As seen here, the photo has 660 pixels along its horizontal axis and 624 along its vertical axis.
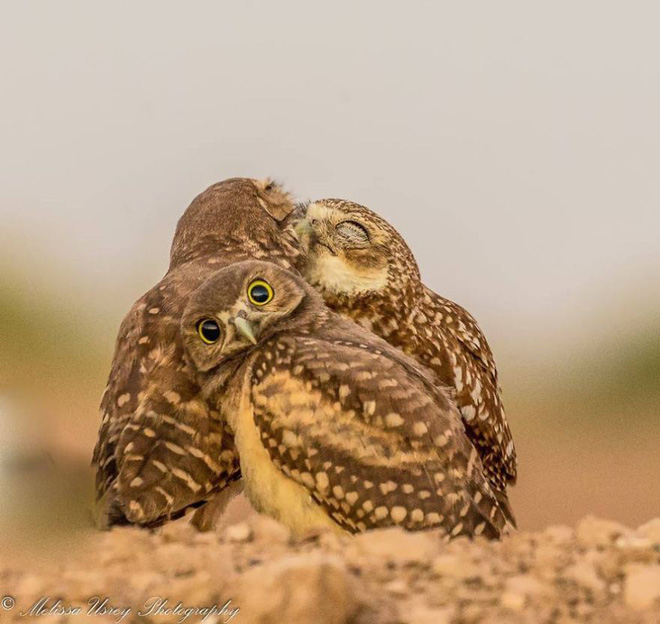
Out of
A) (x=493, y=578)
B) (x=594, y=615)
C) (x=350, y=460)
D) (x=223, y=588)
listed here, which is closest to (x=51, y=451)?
(x=350, y=460)

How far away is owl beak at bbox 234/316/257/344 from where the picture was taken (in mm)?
4805

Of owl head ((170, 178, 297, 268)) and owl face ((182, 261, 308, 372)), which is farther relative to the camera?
owl head ((170, 178, 297, 268))

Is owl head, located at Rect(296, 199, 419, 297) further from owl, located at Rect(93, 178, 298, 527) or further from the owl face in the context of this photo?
the owl face

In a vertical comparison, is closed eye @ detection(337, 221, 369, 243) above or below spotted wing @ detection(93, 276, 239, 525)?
above

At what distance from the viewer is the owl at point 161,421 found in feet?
15.6

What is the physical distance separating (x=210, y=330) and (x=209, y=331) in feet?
0.03

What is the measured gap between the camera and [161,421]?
4871 millimetres

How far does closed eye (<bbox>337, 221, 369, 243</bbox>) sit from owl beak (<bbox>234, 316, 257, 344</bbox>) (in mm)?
1326

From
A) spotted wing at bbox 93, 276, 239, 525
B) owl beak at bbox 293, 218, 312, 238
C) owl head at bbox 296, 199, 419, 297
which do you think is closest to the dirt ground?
spotted wing at bbox 93, 276, 239, 525

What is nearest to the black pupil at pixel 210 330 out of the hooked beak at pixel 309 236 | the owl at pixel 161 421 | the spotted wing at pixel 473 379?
the owl at pixel 161 421

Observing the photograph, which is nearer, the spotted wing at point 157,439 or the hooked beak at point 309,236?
the spotted wing at point 157,439

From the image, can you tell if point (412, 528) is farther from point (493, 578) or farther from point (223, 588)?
point (223, 588)

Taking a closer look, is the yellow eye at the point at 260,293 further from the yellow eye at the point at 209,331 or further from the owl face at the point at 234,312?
the yellow eye at the point at 209,331

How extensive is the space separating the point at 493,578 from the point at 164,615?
1.03 m
